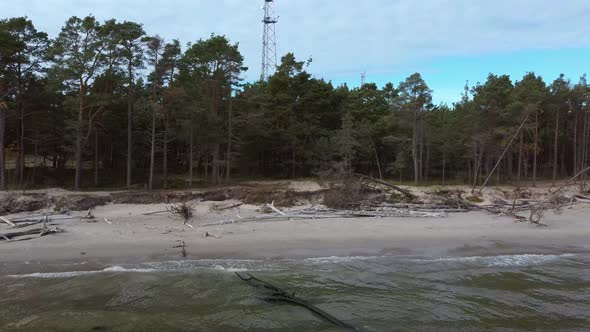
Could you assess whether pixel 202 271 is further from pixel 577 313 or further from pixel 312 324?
pixel 577 313

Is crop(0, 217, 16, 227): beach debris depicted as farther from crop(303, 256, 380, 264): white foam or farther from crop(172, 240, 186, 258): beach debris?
crop(303, 256, 380, 264): white foam

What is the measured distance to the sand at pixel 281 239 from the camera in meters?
11.9

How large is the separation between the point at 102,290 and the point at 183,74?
30.8 metres

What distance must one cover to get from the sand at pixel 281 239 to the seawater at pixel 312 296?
979 mm

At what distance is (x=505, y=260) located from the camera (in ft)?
39.8

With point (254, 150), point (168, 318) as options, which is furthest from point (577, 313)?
point (254, 150)

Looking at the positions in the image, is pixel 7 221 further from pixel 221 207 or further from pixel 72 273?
pixel 221 207

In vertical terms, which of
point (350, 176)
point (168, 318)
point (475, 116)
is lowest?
point (168, 318)

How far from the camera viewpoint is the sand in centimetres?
1194

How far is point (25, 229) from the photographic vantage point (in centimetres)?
1385

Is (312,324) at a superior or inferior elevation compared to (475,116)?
inferior

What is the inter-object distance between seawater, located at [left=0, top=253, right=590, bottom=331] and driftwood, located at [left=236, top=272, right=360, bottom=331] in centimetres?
15

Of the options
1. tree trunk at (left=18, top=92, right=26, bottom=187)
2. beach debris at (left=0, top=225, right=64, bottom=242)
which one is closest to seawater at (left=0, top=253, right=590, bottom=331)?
beach debris at (left=0, top=225, right=64, bottom=242)

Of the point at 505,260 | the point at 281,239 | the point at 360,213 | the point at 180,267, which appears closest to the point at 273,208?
the point at 360,213
